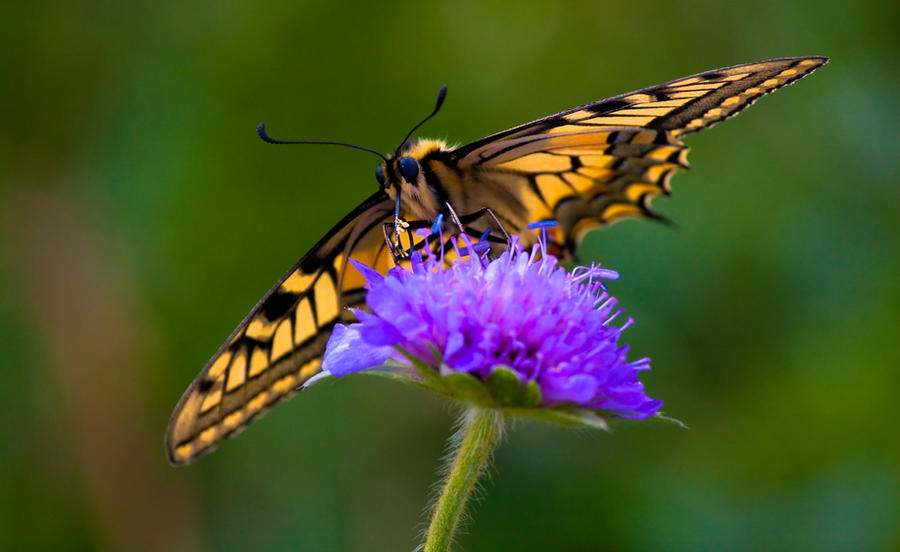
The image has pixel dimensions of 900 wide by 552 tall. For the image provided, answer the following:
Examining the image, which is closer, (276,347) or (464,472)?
(464,472)

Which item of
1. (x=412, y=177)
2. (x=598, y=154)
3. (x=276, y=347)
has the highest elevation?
(x=598, y=154)

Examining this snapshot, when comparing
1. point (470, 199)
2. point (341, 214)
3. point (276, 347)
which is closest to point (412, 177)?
point (470, 199)

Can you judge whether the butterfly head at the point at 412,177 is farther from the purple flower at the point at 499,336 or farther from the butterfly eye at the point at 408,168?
the purple flower at the point at 499,336

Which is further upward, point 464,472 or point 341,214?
point 341,214

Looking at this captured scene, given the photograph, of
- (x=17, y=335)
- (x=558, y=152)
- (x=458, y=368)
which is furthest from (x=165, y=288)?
(x=458, y=368)

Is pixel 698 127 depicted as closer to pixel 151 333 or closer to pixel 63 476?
pixel 151 333

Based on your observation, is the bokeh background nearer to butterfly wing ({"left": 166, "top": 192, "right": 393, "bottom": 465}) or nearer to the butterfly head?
the butterfly head

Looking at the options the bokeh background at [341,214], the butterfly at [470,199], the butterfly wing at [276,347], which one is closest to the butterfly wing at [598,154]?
the butterfly at [470,199]

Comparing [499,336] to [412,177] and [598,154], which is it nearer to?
[412,177]
